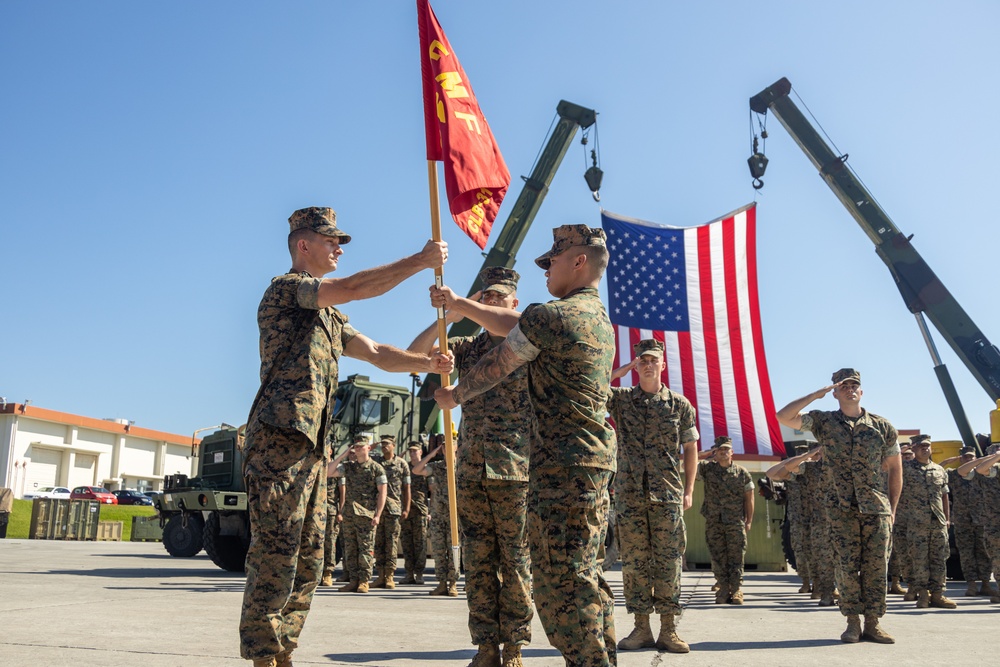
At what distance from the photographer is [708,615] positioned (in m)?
7.30

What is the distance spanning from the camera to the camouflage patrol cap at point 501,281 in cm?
483

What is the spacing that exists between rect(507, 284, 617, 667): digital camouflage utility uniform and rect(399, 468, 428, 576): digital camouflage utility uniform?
8526 millimetres

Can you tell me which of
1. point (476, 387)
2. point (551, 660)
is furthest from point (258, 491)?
point (551, 660)

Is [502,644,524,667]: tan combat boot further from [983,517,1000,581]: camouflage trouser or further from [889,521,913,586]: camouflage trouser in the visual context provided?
[983,517,1000,581]: camouflage trouser

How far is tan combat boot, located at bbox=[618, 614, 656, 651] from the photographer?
522cm

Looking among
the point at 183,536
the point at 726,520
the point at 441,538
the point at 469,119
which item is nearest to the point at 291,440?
the point at 469,119

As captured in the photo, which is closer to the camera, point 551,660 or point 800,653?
point 551,660

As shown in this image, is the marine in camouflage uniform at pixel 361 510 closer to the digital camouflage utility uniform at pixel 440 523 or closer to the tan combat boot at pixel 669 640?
the digital camouflage utility uniform at pixel 440 523

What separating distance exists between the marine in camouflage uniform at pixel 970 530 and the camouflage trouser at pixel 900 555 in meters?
0.79

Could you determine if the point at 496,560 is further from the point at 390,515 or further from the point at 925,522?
the point at 925,522

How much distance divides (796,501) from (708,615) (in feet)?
15.6

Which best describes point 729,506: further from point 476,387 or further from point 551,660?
point 476,387

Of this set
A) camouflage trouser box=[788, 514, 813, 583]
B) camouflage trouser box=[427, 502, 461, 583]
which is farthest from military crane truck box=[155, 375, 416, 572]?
camouflage trouser box=[788, 514, 813, 583]

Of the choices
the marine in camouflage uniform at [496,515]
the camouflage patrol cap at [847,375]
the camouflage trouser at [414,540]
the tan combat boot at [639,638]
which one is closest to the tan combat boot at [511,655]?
the marine in camouflage uniform at [496,515]
